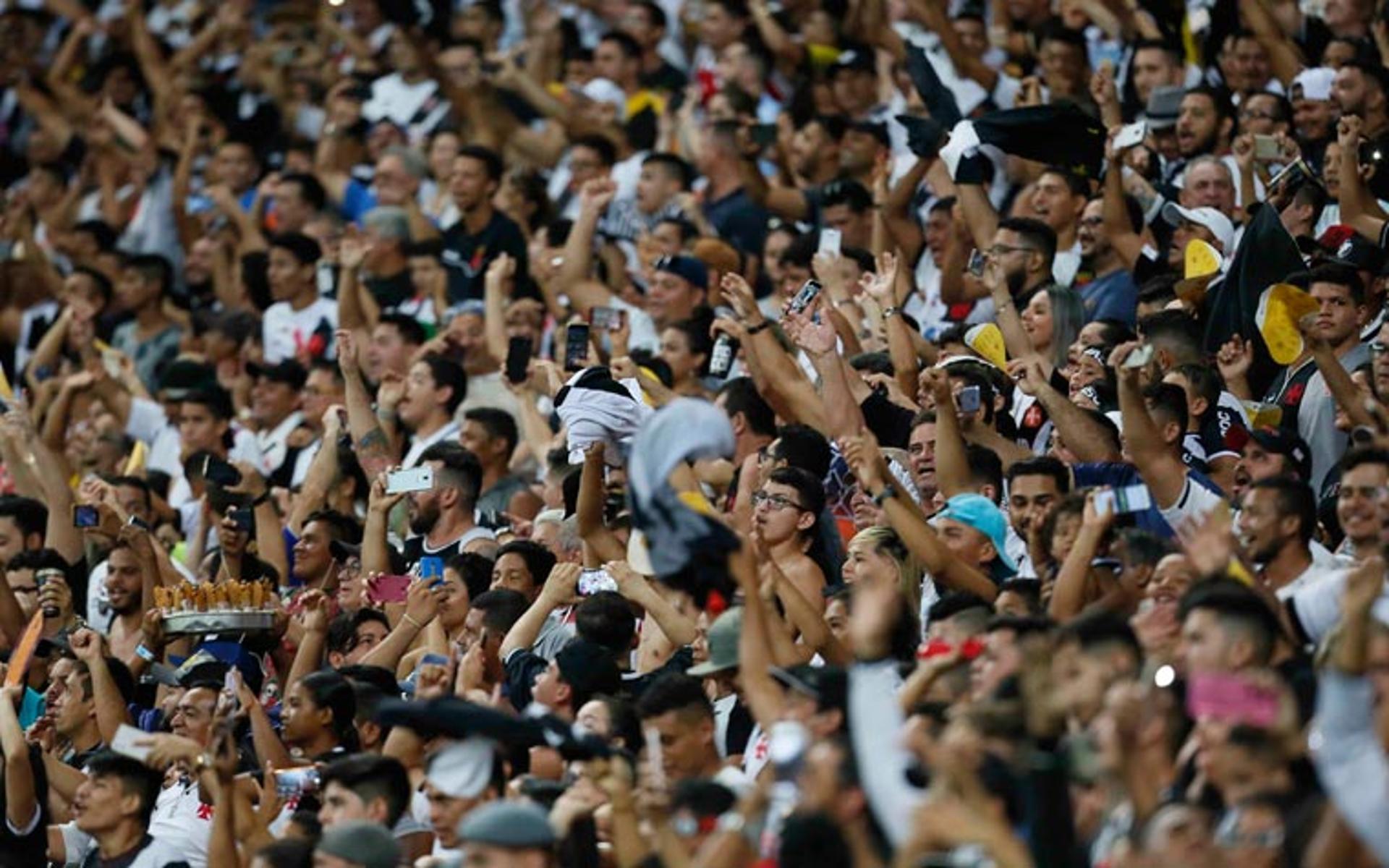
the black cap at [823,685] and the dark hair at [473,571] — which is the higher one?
the black cap at [823,685]

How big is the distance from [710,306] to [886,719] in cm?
691

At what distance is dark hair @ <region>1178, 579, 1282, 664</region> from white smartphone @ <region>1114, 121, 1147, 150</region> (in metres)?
5.35

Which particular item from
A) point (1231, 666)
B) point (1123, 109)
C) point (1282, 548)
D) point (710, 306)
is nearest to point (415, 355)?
point (710, 306)

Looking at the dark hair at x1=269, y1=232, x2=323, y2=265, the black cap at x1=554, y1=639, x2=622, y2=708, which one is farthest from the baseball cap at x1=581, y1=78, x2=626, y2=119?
the black cap at x1=554, y1=639, x2=622, y2=708

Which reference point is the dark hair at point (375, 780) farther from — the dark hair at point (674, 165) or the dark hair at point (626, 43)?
the dark hair at point (626, 43)

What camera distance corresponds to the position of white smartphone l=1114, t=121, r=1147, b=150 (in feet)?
41.9

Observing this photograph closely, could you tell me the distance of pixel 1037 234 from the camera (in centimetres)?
1244

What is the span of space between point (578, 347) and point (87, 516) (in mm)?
2290

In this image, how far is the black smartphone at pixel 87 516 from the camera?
506 inches

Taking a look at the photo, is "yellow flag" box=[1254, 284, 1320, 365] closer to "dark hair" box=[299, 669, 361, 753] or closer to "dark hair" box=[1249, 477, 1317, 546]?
"dark hair" box=[1249, 477, 1317, 546]

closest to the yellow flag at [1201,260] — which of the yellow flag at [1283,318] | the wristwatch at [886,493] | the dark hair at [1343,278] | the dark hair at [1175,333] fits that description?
the yellow flag at [1283,318]

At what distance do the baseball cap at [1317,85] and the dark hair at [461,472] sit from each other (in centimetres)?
395

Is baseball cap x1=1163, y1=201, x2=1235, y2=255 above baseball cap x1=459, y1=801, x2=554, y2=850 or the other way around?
the other way around

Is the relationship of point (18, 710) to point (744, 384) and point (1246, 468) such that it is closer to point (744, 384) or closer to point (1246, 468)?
point (744, 384)
